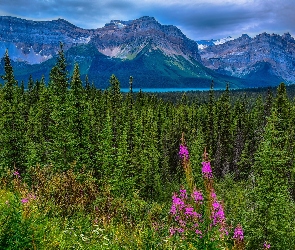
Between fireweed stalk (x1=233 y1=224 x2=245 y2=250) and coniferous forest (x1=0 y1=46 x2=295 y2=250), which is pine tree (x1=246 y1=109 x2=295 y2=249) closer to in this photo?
coniferous forest (x1=0 y1=46 x2=295 y2=250)

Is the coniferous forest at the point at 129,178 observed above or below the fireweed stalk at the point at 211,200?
below

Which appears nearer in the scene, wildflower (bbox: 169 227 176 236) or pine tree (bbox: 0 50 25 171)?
wildflower (bbox: 169 227 176 236)

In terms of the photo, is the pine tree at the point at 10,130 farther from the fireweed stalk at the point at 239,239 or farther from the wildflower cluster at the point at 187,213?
the wildflower cluster at the point at 187,213

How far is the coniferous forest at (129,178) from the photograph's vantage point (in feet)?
21.4

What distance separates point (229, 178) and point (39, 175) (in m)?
54.0

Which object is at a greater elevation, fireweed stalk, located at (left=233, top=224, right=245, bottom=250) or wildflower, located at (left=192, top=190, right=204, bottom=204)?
wildflower, located at (left=192, top=190, right=204, bottom=204)

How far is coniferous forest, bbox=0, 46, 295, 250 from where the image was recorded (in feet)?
21.4

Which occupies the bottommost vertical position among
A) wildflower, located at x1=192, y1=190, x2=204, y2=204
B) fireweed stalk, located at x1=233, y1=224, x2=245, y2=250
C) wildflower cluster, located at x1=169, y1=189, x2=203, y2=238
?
fireweed stalk, located at x1=233, y1=224, x2=245, y2=250

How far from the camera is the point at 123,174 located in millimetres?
38062

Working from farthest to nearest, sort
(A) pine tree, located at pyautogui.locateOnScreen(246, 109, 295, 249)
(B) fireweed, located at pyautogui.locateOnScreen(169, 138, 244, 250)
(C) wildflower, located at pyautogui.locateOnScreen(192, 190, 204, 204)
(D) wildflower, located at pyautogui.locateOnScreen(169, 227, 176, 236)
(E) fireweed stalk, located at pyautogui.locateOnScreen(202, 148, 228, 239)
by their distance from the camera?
(A) pine tree, located at pyautogui.locateOnScreen(246, 109, 295, 249), (D) wildflower, located at pyautogui.locateOnScreen(169, 227, 176, 236), (C) wildflower, located at pyautogui.locateOnScreen(192, 190, 204, 204), (B) fireweed, located at pyautogui.locateOnScreen(169, 138, 244, 250), (E) fireweed stalk, located at pyautogui.locateOnScreen(202, 148, 228, 239)

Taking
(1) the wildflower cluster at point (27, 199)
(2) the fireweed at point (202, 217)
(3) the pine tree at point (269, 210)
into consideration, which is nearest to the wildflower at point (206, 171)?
(2) the fireweed at point (202, 217)

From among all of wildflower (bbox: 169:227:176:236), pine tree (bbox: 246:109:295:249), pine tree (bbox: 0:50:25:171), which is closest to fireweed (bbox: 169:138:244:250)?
wildflower (bbox: 169:227:176:236)

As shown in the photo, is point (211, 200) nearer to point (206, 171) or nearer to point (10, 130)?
point (206, 171)

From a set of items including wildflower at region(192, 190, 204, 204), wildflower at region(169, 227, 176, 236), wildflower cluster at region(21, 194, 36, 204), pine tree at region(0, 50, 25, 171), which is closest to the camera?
wildflower at region(192, 190, 204, 204)
